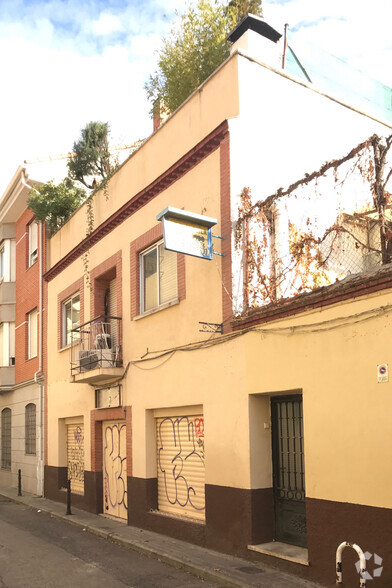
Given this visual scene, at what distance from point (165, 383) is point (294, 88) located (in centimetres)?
594

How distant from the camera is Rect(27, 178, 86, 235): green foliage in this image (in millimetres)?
18125

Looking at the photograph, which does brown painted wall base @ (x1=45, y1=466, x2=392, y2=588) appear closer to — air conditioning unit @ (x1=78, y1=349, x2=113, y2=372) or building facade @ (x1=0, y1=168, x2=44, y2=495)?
air conditioning unit @ (x1=78, y1=349, x2=113, y2=372)

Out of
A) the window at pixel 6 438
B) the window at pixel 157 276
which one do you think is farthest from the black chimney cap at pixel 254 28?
the window at pixel 6 438

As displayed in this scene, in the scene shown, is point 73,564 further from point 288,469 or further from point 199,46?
point 199,46

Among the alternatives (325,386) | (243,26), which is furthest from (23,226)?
(325,386)

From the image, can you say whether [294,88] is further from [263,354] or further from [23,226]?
[23,226]

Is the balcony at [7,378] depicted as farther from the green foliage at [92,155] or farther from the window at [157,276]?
the window at [157,276]

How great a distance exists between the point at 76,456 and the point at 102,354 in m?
4.45

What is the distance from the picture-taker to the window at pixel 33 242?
67.5 feet

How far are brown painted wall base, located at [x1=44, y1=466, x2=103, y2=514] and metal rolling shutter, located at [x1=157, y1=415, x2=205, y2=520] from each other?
3.01 metres

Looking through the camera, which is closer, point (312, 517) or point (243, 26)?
point (312, 517)

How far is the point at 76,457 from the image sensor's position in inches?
650

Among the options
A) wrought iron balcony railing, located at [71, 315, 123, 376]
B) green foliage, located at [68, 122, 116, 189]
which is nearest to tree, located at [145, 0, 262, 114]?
green foliage, located at [68, 122, 116, 189]

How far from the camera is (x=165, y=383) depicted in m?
11.5
